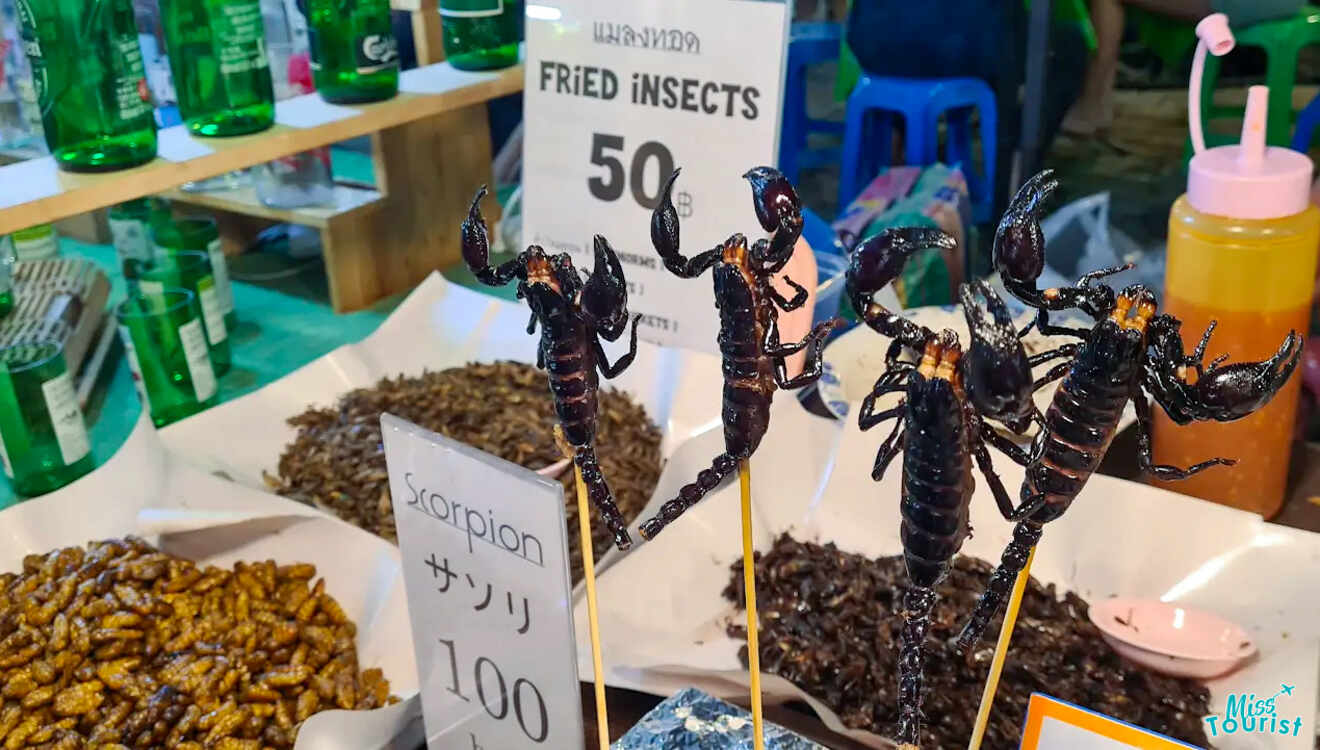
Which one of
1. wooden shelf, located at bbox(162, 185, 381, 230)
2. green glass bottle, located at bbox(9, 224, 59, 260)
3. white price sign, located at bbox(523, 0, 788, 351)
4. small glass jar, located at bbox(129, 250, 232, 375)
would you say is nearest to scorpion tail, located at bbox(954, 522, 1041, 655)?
white price sign, located at bbox(523, 0, 788, 351)

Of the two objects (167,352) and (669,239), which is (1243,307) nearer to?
(669,239)

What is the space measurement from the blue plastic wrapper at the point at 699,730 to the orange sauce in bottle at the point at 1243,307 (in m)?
0.52

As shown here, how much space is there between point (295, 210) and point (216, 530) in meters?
0.86

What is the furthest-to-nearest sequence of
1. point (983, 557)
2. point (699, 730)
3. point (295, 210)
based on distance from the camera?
point (295, 210) → point (983, 557) → point (699, 730)

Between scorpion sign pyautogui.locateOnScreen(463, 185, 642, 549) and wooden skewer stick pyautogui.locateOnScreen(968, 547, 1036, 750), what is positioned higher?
scorpion sign pyautogui.locateOnScreen(463, 185, 642, 549)

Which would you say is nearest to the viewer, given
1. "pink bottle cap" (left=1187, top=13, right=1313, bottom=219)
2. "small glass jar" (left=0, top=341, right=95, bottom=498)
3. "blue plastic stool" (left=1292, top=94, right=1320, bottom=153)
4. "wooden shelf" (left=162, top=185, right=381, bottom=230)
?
"pink bottle cap" (left=1187, top=13, right=1313, bottom=219)

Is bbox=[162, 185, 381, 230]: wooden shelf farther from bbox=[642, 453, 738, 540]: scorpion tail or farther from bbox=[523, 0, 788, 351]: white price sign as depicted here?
bbox=[642, 453, 738, 540]: scorpion tail

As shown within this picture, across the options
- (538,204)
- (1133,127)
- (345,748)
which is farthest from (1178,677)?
(1133,127)

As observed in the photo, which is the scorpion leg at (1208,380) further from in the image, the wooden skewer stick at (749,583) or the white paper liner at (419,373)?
the white paper liner at (419,373)

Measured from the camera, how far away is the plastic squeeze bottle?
0.92 metres

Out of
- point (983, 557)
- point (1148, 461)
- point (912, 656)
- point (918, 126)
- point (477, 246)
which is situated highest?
point (477, 246)

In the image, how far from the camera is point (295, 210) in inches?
71.9

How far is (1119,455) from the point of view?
121 centimetres

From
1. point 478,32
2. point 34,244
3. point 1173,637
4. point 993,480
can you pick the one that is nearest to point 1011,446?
point 993,480
